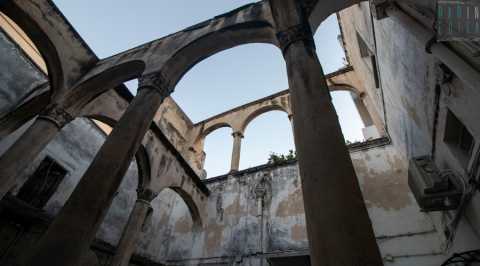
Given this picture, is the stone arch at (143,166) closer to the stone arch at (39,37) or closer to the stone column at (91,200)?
the stone arch at (39,37)

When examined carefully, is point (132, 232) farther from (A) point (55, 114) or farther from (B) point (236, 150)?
(B) point (236, 150)

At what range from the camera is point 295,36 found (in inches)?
140

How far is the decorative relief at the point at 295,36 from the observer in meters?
3.53

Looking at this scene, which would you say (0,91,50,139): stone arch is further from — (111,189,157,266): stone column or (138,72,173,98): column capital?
(138,72,173,98): column capital

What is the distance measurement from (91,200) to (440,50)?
15.3ft

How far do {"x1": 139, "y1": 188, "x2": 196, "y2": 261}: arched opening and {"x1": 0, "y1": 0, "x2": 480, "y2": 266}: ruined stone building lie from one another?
0.19 ft

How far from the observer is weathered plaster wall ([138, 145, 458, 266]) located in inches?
250

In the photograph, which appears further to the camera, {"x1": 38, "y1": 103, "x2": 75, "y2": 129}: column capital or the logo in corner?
{"x1": 38, "y1": 103, "x2": 75, "y2": 129}: column capital

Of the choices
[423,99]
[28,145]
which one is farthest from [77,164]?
[423,99]

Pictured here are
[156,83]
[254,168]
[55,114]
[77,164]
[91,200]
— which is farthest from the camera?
[254,168]

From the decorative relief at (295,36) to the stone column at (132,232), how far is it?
664 cm

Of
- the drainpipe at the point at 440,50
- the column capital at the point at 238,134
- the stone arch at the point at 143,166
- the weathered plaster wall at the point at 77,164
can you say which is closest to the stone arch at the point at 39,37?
the stone arch at the point at 143,166

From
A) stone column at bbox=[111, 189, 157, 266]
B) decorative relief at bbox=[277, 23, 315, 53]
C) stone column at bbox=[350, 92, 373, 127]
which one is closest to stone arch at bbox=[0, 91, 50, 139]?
stone column at bbox=[111, 189, 157, 266]

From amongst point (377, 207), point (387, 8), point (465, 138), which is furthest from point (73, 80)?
point (377, 207)
